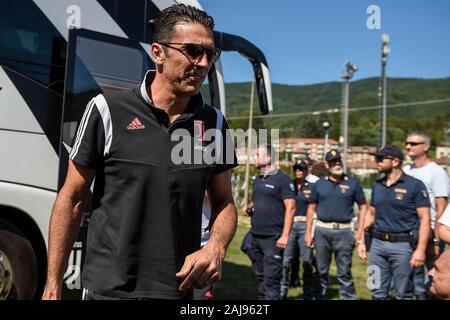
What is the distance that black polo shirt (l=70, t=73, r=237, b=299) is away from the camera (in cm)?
175

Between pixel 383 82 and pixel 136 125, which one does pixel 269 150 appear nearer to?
pixel 136 125

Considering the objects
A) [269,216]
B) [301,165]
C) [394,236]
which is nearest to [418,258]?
[394,236]

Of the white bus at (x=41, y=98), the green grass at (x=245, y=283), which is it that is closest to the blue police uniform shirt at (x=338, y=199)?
the green grass at (x=245, y=283)

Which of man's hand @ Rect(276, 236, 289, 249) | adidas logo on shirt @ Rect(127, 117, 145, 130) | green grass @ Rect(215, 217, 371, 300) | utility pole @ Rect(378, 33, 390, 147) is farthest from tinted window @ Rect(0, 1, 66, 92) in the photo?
utility pole @ Rect(378, 33, 390, 147)

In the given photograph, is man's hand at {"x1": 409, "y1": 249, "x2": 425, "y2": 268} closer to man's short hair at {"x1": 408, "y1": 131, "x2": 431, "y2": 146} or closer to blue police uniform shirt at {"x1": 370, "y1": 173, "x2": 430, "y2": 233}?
blue police uniform shirt at {"x1": 370, "y1": 173, "x2": 430, "y2": 233}

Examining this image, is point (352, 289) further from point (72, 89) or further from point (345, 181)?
point (72, 89)

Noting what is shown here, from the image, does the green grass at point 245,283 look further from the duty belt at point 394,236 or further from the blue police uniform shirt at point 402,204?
the blue police uniform shirt at point 402,204

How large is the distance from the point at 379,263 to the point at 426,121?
77545 mm

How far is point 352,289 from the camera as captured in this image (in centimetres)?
591

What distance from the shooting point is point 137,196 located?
1739 millimetres

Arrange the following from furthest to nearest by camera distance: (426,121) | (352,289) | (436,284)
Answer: (426,121) < (352,289) < (436,284)

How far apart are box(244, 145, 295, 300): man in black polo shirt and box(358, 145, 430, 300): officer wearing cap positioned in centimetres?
106

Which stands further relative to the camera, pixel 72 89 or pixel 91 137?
pixel 72 89

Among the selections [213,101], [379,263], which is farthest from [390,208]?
[213,101]
